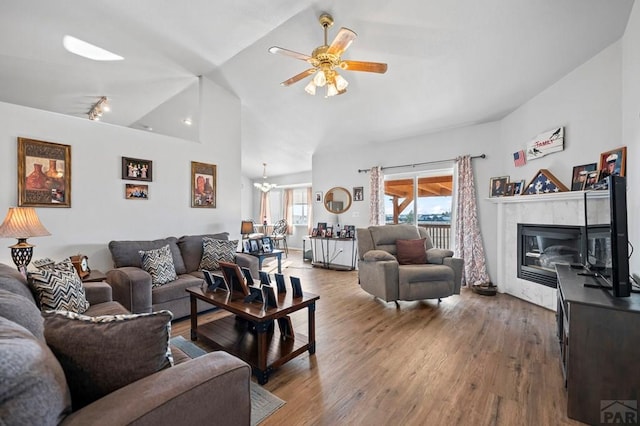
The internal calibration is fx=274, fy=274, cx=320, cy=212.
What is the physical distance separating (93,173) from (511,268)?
18.1 feet

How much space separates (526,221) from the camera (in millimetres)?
3652

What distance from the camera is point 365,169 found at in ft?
18.6

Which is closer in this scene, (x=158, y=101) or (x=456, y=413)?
(x=456, y=413)

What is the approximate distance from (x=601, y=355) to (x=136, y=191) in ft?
14.9

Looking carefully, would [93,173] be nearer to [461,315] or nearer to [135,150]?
[135,150]

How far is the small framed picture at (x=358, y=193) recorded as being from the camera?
18.9 ft

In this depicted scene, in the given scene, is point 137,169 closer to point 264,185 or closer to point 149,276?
point 149,276

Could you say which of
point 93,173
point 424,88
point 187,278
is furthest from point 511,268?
point 93,173

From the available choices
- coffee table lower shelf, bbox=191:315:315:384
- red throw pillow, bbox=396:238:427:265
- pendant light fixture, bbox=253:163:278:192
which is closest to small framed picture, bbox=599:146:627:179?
red throw pillow, bbox=396:238:427:265

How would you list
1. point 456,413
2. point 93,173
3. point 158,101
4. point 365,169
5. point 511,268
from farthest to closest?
1. point 365,169
2. point 158,101
3. point 511,268
4. point 93,173
5. point 456,413

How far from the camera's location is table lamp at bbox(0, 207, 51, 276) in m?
2.25

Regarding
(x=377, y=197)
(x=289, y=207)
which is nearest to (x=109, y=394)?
(x=377, y=197)

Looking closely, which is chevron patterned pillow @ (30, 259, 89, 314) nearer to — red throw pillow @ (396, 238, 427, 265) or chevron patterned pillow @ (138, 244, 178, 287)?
chevron patterned pillow @ (138, 244, 178, 287)

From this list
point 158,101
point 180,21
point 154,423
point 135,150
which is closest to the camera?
point 154,423
